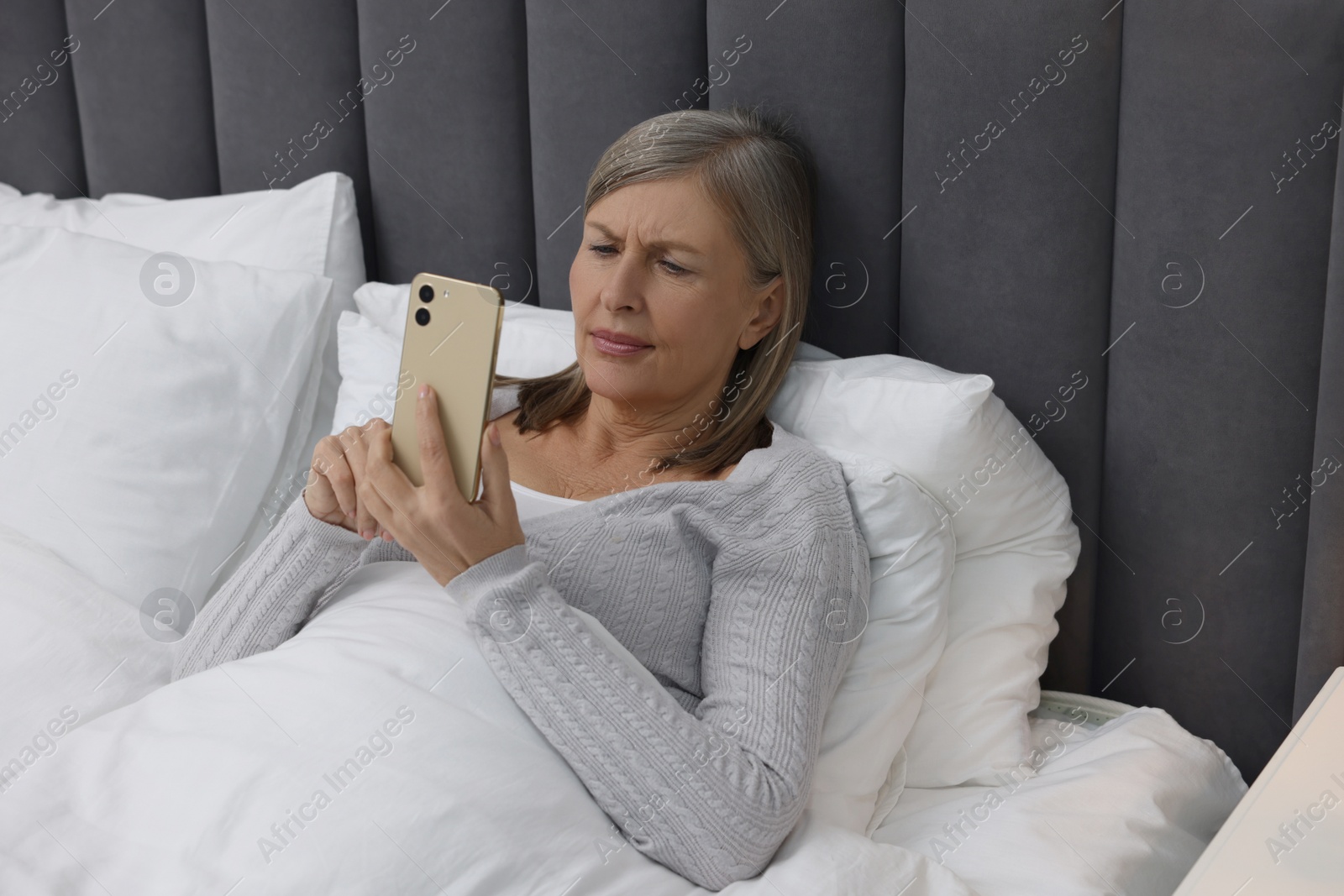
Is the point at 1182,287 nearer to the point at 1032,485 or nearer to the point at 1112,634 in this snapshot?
the point at 1032,485

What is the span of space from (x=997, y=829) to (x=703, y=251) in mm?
599

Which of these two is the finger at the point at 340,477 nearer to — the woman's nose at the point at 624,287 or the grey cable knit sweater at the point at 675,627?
the grey cable knit sweater at the point at 675,627

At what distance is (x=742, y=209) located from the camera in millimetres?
1092

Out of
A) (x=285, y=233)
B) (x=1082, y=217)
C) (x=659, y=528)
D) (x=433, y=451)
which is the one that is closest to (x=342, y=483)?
(x=433, y=451)

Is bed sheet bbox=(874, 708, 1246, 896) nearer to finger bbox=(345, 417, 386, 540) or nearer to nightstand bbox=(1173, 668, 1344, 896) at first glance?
nightstand bbox=(1173, 668, 1344, 896)

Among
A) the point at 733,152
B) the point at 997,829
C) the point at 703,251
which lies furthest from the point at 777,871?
the point at 733,152

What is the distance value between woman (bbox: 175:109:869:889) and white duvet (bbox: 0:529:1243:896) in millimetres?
43

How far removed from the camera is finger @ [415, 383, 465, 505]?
0.89 m

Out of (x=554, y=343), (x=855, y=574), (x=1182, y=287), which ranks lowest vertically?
(x=855, y=574)

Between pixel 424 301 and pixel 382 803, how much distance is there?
1.37ft

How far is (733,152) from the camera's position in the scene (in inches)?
43.1

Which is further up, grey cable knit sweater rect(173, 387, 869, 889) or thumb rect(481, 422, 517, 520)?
thumb rect(481, 422, 517, 520)

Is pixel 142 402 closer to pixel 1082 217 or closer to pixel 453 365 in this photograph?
pixel 453 365

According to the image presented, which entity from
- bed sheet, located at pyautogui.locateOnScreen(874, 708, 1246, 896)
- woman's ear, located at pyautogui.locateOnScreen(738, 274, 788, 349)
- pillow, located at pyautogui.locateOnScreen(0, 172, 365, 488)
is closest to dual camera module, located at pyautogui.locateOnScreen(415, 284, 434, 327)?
woman's ear, located at pyautogui.locateOnScreen(738, 274, 788, 349)
